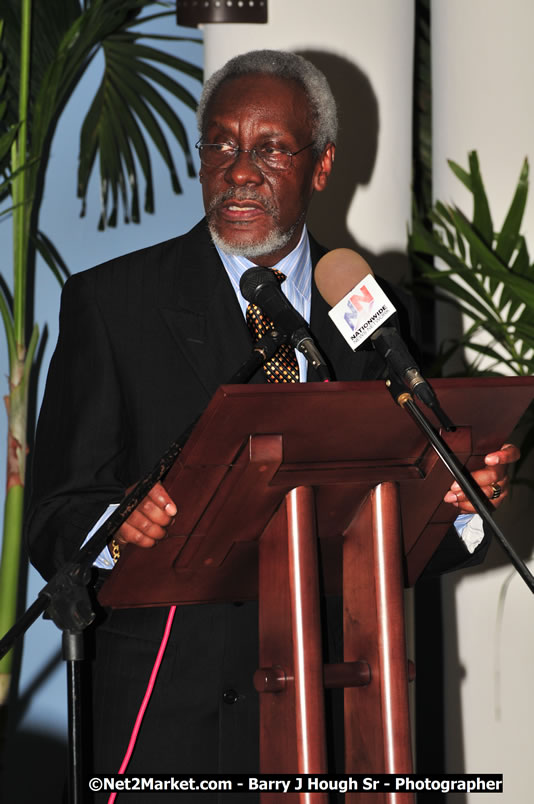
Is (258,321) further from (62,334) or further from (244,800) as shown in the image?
(244,800)

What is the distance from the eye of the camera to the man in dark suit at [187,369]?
1.79 metres

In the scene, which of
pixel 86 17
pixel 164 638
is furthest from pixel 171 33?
pixel 164 638

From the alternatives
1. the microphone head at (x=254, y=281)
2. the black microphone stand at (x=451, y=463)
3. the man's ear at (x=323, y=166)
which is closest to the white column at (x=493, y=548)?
the man's ear at (x=323, y=166)

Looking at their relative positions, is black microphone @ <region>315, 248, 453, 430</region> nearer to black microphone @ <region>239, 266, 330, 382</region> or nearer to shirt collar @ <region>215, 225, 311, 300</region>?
black microphone @ <region>239, 266, 330, 382</region>

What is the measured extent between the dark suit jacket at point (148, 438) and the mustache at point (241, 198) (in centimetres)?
8

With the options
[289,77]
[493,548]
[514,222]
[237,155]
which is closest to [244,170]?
[237,155]

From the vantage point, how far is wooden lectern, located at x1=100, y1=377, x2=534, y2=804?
136cm

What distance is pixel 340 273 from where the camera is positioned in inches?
63.7

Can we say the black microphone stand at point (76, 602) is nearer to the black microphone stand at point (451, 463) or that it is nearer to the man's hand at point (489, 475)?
the black microphone stand at point (451, 463)

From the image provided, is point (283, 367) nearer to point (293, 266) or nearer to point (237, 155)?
point (293, 266)

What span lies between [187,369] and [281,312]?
47 centimetres

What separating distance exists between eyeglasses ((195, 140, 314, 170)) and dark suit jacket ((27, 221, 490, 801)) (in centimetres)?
15

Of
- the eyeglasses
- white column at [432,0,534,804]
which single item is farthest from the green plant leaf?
the eyeglasses

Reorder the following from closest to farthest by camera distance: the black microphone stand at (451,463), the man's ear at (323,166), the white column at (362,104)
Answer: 1. the black microphone stand at (451,463)
2. the man's ear at (323,166)
3. the white column at (362,104)
